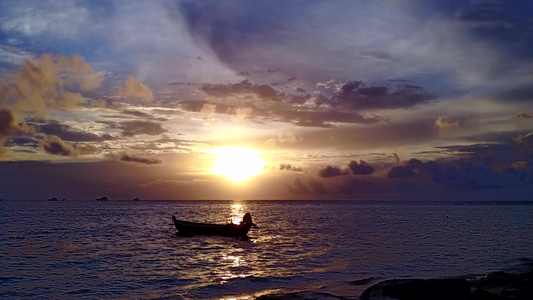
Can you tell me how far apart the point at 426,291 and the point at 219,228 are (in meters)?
42.4

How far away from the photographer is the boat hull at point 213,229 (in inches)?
2369

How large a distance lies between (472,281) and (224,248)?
1145 inches

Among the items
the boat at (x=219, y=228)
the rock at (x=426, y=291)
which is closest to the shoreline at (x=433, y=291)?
the rock at (x=426, y=291)

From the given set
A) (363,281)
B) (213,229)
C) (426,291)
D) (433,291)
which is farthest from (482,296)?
(213,229)

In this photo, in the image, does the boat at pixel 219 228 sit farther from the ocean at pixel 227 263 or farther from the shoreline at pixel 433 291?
the shoreline at pixel 433 291

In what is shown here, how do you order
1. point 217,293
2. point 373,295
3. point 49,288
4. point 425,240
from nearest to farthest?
Answer: 1. point 373,295
2. point 217,293
3. point 49,288
4. point 425,240

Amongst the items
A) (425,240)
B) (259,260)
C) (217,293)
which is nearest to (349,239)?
(425,240)

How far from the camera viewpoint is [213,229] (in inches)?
2416

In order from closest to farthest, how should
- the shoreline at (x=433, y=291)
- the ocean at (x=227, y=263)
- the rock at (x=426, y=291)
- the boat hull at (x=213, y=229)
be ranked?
the shoreline at (x=433, y=291)
the rock at (x=426, y=291)
the ocean at (x=227, y=263)
the boat hull at (x=213, y=229)

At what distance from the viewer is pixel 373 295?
71.2ft

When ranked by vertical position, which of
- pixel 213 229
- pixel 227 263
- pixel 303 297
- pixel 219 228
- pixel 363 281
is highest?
pixel 303 297

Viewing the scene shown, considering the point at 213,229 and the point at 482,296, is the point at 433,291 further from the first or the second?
the point at 213,229

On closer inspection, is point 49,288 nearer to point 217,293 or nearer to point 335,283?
point 217,293

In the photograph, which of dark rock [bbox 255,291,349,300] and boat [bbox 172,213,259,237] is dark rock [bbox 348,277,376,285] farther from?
boat [bbox 172,213,259,237]
